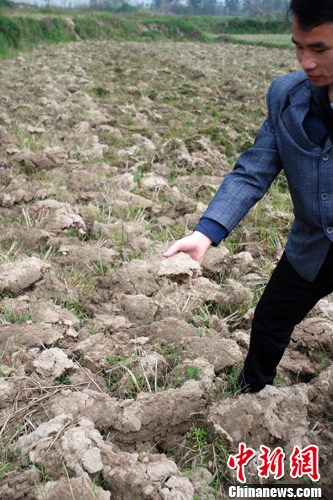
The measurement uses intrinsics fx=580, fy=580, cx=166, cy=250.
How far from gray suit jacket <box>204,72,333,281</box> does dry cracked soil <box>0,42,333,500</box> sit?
1.99 feet

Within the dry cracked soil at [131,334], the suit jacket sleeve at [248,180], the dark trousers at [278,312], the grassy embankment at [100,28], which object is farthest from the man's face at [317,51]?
the grassy embankment at [100,28]

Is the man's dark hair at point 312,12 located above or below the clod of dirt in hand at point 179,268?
above

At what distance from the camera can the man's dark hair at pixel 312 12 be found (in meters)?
1.43

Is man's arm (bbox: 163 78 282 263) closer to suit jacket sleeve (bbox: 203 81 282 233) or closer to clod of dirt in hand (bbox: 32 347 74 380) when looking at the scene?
suit jacket sleeve (bbox: 203 81 282 233)

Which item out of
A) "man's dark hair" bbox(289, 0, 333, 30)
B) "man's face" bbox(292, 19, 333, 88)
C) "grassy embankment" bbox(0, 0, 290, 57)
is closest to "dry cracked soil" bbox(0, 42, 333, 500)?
"man's face" bbox(292, 19, 333, 88)

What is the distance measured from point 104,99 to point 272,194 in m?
4.13

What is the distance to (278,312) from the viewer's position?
6.56ft

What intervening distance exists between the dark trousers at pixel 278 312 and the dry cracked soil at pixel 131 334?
91 millimetres

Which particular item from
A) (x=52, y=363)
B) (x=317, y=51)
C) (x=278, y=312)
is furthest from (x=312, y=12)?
(x=52, y=363)

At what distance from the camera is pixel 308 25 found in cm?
148

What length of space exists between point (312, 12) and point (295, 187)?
529 mm

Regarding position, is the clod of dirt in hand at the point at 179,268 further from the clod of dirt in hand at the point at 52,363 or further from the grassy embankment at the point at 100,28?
the grassy embankment at the point at 100,28

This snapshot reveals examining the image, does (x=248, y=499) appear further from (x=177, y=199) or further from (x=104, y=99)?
(x=104, y=99)

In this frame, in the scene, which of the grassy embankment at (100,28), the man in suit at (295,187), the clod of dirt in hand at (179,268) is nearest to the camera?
the man in suit at (295,187)
